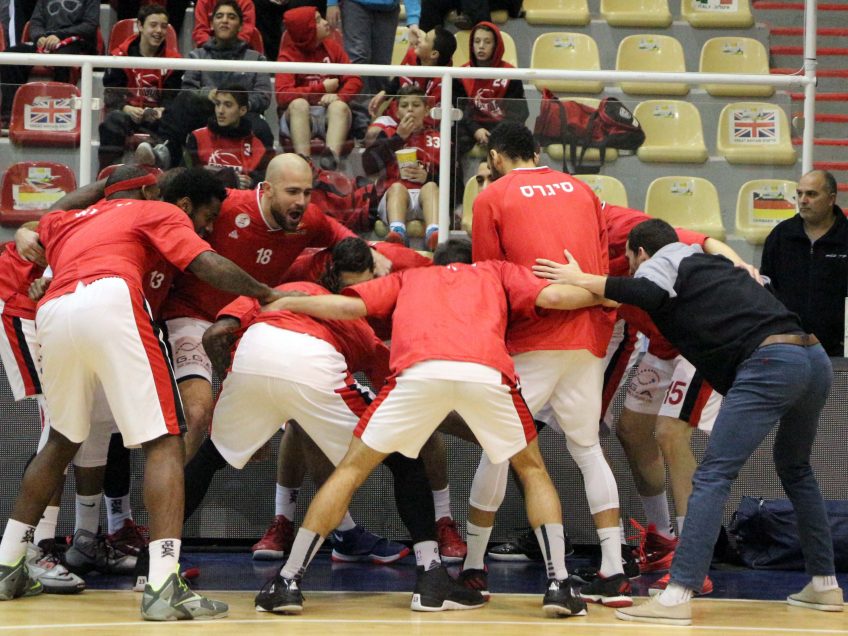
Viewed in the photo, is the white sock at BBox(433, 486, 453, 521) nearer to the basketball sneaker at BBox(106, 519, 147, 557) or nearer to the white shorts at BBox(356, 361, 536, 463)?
the white shorts at BBox(356, 361, 536, 463)

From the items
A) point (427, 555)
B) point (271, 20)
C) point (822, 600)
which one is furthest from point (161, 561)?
point (271, 20)

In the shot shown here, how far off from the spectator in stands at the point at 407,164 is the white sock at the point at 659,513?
183cm

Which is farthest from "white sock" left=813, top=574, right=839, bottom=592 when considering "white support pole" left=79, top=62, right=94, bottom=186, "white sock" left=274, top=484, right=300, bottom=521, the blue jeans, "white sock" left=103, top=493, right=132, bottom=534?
"white support pole" left=79, top=62, right=94, bottom=186

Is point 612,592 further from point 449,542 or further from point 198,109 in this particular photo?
point 198,109

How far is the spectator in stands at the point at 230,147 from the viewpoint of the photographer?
23.2ft

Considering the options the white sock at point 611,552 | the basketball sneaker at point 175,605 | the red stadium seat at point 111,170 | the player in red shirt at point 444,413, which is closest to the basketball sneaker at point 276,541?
the player in red shirt at point 444,413

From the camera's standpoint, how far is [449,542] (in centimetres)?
675

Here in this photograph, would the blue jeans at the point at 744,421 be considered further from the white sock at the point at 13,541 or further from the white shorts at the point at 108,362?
the white sock at the point at 13,541

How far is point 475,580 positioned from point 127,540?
1.91 metres

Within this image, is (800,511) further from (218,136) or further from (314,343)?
(218,136)

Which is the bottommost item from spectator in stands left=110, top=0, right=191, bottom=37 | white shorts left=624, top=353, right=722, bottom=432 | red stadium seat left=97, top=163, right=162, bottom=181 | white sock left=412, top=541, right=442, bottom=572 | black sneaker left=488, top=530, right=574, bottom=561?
black sneaker left=488, top=530, right=574, bottom=561

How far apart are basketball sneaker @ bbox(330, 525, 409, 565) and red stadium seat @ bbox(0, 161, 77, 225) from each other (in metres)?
2.41

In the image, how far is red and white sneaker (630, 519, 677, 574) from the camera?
6797mm

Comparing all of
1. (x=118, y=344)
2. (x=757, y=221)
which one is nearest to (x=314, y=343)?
(x=118, y=344)
